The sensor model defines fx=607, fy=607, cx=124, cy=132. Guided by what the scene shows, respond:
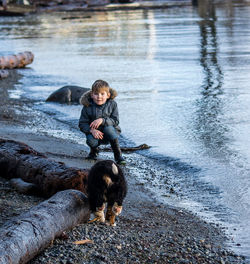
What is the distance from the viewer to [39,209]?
16.0 feet

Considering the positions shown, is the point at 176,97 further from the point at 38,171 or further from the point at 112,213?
the point at 112,213

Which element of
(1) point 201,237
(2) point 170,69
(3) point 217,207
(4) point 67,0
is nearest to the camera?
(1) point 201,237

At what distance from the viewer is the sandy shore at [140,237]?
182 inches

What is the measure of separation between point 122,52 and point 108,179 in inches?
628

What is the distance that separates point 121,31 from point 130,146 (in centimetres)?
2078

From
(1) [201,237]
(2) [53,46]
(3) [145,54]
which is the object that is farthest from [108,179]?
(2) [53,46]

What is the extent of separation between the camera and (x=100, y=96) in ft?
23.4

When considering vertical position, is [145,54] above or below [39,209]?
below

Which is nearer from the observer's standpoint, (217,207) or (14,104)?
(217,207)

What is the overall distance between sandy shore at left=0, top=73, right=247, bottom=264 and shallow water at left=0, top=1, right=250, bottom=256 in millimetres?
249

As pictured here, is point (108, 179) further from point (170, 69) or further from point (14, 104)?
point (170, 69)

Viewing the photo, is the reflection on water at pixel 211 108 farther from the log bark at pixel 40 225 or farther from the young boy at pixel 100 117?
the log bark at pixel 40 225

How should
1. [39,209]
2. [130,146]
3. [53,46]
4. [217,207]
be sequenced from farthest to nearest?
[53,46] < [130,146] < [217,207] < [39,209]

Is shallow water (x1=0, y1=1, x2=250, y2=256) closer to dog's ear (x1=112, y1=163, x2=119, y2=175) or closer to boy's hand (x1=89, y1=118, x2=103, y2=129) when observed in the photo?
boy's hand (x1=89, y1=118, x2=103, y2=129)
